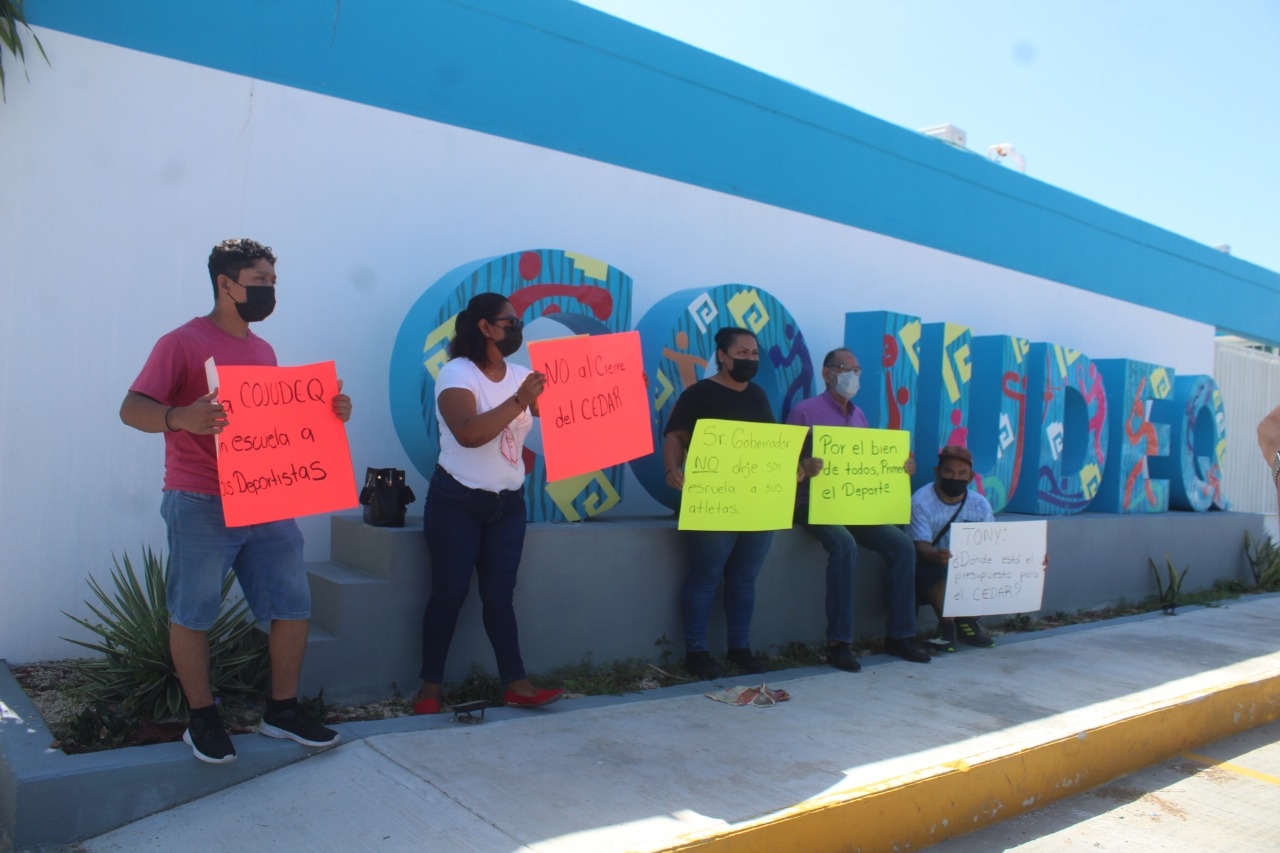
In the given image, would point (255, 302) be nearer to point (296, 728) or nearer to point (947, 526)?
point (296, 728)

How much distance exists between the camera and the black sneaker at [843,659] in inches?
238

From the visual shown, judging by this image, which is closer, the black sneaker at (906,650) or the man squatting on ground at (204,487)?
the man squatting on ground at (204,487)

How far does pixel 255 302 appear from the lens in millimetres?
3750

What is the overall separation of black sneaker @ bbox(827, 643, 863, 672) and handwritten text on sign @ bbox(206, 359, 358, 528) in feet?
10.6

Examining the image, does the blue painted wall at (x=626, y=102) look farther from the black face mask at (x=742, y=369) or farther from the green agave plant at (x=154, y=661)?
the green agave plant at (x=154, y=661)

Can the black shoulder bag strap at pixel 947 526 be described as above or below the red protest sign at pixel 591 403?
below

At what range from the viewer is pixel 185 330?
365 cm

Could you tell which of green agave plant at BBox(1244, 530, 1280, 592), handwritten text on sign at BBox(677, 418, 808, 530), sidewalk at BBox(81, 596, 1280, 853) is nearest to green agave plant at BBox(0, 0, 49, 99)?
sidewalk at BBox(81, 596, 1280, 853)

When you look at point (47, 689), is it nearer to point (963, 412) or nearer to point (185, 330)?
point (185, 330)

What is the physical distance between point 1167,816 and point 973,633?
2.53 metres

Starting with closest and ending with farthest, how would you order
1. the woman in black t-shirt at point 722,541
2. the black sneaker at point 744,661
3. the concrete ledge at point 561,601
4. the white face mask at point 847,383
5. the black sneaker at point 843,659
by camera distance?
1. the concrete ledge at point 561,601
2. the woman in black t-shirt at point 722,541
3. the black sneaker at point 744,661
4. the black sneaker at point 843,659
5. the white face mask at point 847,383

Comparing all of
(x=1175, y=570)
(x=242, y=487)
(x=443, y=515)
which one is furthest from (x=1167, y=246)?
(x=242, y=487)

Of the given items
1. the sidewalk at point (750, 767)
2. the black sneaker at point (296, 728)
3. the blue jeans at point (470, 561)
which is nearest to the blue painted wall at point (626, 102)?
the blue jeans at point (470, 561)

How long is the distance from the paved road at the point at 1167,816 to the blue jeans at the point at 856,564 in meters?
1.65
